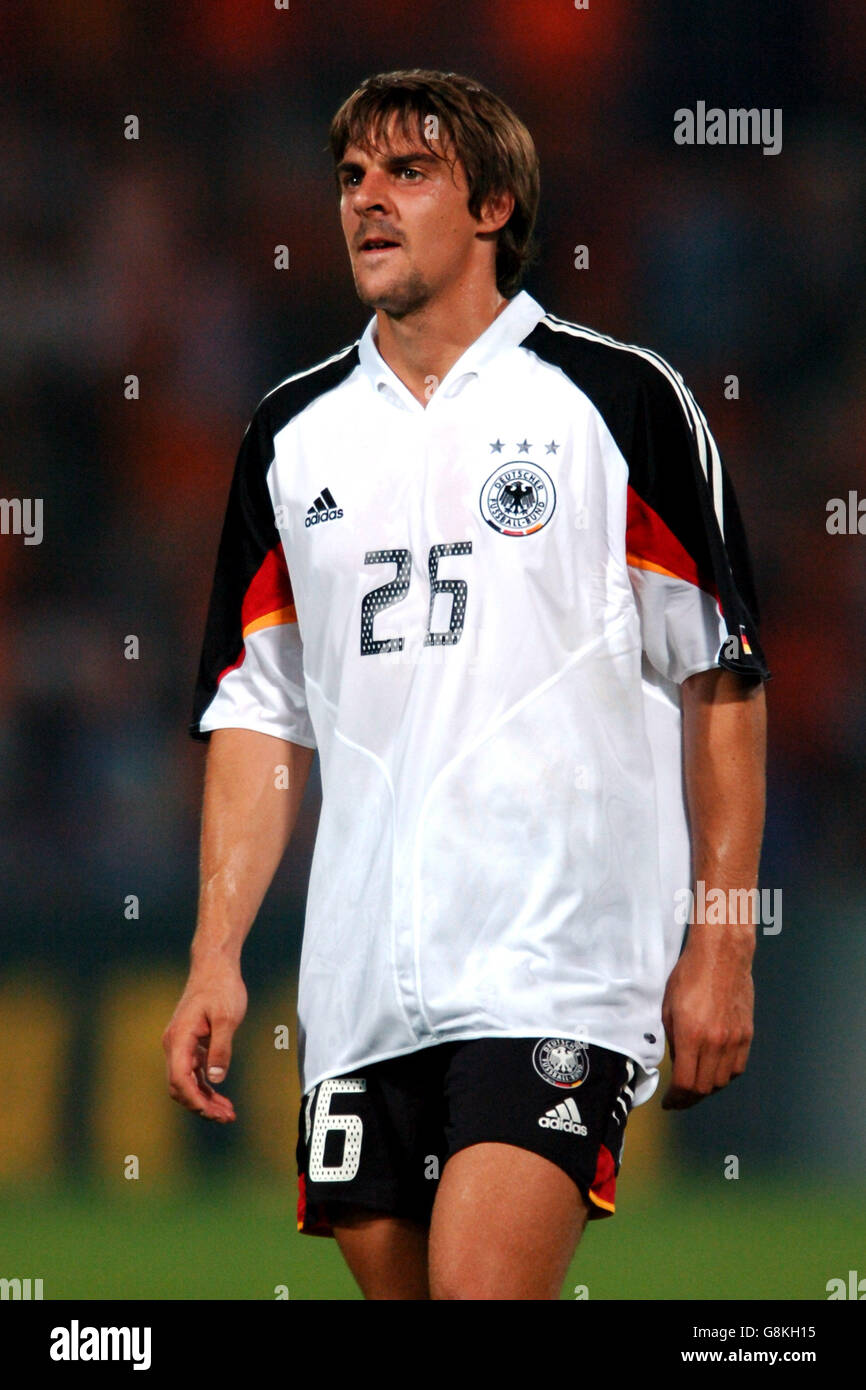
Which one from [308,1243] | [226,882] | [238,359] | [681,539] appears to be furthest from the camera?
[238,359]

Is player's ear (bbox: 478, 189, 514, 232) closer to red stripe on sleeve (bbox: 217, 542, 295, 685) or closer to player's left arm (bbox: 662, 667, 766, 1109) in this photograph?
red stripe on sleeve (bbox: 217, 542, 295, 685)

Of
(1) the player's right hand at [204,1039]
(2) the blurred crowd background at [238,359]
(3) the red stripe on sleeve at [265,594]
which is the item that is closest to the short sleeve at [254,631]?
(3) the red stripe on sleeve at [265,594]

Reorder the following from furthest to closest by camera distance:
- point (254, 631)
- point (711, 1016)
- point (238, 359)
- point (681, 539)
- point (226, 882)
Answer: point (238, 359) < point (254, 631) < point (226, 882) < point (681, 539) < point (711, 1016)

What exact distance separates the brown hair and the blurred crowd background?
2.98 meters

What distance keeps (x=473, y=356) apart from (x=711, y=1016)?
113 cm

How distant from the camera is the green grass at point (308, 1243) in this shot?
16.2 feet

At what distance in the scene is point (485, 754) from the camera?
9.18 feet

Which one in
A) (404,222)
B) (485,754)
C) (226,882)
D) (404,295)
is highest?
(404,222)

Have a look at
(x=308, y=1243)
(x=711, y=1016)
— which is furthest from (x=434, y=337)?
(x=308, y=1243)

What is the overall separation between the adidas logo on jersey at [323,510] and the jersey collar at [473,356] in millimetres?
197

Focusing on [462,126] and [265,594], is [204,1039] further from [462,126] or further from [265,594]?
[462,126]

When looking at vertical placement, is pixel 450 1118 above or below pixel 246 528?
below

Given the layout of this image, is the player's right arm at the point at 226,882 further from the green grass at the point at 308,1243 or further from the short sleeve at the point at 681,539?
the green grass at the point at 308,1243
